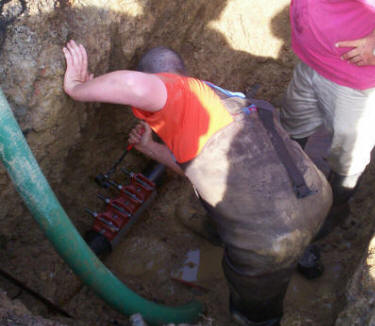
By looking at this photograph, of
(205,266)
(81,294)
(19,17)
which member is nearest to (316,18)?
(19,17)

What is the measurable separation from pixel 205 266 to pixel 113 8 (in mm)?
1900

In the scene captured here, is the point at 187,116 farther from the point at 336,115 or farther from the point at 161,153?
the point at 336,115

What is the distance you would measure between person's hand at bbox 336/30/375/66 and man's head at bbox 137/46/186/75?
2.88 feet

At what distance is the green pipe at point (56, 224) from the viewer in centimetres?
150

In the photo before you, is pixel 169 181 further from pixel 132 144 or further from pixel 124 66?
pixel 124 66

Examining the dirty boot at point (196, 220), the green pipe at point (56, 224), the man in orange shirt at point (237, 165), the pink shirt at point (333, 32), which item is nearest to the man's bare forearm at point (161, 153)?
the man in orange shirt at point (237, 165)

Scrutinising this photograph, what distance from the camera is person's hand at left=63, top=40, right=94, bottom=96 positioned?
6.47ft

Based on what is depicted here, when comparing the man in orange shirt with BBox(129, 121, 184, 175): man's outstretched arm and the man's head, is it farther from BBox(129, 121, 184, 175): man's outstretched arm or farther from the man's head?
BBox(129, 121, 184, 175): man's outstretched arm

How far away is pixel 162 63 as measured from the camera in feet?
7.13

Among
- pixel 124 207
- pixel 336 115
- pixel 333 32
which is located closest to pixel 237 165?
pixel 336 115

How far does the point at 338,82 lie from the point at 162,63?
1.03 meters

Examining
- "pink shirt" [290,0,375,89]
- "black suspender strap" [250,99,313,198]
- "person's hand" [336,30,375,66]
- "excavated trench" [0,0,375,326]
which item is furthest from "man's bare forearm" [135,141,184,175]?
"person's hand" [336,30,375,66]

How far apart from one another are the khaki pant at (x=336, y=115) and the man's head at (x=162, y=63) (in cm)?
86

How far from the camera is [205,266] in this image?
9.47ft
